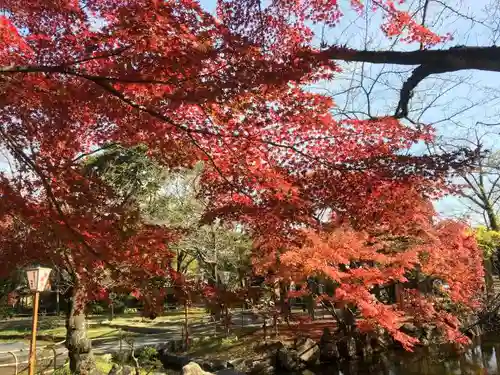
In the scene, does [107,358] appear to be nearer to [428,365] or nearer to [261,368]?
[261,368]

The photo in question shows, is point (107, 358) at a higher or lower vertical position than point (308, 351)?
higher

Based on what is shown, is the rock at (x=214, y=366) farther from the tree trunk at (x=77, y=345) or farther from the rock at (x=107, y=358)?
the tree trunk at (x=77, y=345)

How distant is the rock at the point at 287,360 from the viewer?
13.5 meters

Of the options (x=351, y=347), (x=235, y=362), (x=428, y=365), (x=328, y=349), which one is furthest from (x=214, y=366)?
(x=428, y=365)

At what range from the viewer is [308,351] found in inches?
559

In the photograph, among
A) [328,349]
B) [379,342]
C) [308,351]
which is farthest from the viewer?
[379,342]

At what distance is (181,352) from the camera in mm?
15688

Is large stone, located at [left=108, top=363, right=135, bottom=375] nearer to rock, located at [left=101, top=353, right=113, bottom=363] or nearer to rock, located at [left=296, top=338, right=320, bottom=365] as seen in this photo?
rock, located at [left=101, top=353, right=113, bottom=363]

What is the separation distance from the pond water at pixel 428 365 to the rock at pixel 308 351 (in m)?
0.39

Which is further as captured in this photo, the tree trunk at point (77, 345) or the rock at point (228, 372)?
the rock at point (228, 372)

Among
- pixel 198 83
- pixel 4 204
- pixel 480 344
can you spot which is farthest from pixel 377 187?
pixel 480 344

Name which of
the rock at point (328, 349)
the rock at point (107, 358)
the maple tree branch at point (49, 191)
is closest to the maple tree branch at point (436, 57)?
the maple tree branch at point (49, 191)

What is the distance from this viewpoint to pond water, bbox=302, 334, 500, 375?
12.8 meters

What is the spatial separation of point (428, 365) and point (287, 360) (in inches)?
172
